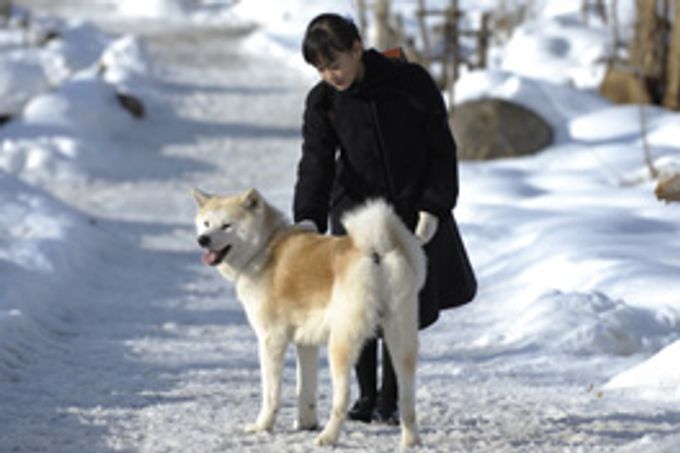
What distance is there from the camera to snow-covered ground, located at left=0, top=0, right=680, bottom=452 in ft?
18.8

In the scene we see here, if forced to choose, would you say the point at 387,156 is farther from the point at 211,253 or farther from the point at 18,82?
the point at 18,82

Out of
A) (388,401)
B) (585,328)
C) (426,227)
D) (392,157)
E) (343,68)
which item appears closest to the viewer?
(343,68)

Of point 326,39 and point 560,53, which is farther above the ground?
point 326,39

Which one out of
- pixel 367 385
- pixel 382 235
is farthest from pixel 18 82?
pixel 382 235

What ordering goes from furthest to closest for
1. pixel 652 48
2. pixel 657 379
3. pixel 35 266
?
pixel 652 48, pixel 35 266, pixel 657 379

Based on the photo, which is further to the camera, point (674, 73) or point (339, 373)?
point (674, 73)

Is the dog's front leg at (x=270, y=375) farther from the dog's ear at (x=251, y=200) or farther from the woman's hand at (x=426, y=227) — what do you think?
the woman's hand at (x=426, y=227)

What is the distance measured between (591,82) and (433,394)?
14.0m

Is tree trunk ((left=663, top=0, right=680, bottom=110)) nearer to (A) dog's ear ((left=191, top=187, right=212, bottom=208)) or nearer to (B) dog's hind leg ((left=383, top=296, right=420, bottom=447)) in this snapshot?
(A) dog's ear ((left=191, top=187, right=212, bottom=208))

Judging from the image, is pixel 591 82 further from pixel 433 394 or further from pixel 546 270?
pixel 433 394

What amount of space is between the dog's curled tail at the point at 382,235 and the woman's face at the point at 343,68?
52 cm

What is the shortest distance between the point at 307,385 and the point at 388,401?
0.40 metres

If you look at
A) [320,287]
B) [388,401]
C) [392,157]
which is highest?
[392,157]

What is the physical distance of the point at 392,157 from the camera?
17.3 feet
